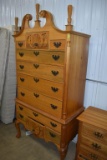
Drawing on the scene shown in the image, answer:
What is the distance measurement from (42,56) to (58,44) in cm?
28

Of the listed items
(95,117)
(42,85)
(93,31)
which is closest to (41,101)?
(42,85)

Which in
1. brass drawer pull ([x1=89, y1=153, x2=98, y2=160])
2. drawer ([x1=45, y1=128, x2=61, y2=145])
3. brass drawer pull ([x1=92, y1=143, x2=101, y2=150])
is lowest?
brass drawer pull ([x1=89, y1=153, x2=98, y2=160])

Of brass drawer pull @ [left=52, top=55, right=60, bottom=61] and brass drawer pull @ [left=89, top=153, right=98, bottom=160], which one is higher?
brass drawer pull @ [left=52, top=55, right=60, bottom=61]

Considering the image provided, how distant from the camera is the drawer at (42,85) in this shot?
1.52 metres

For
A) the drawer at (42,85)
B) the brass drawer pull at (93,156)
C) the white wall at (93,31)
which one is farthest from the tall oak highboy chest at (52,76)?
the brass drawer pull at (93,156)

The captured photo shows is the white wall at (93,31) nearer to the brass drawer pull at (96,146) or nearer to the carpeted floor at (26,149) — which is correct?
the brass drawer pull at (96,146)

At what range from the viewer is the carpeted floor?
6.12 feet

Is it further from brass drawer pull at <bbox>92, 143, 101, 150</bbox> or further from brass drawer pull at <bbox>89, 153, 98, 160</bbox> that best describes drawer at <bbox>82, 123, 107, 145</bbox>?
brass drawer pull at <bbox>89, 153, 98, 160</bbox>

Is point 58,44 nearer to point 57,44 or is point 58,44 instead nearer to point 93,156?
point 57,44

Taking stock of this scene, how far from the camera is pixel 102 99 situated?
5.84 feet

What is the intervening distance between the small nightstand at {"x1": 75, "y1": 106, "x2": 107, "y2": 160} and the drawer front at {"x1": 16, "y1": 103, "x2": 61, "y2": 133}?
29cm

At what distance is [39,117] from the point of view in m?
1.77

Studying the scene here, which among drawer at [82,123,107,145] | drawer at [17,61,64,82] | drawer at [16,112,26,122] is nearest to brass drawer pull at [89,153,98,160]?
drawer at [82,123,107,145]

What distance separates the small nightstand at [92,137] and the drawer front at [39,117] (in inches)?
11.4
